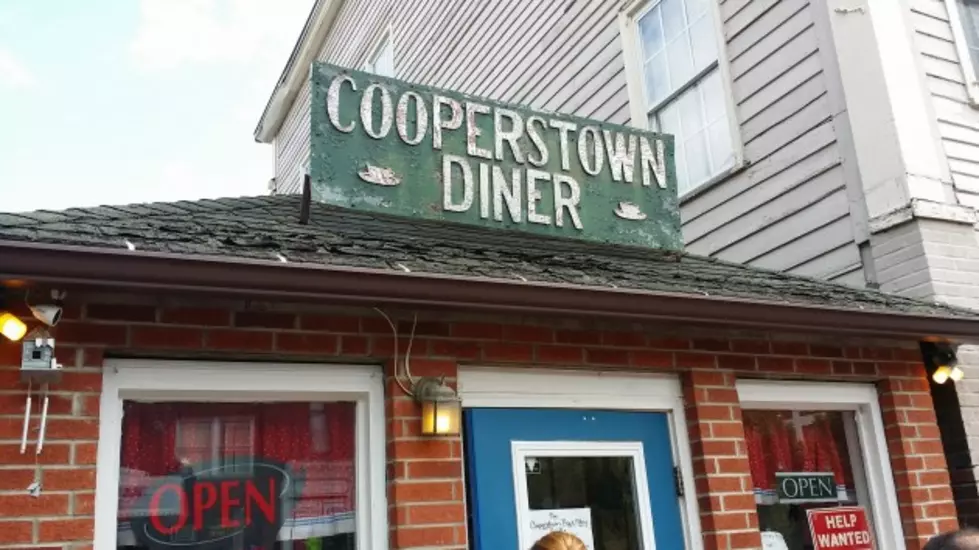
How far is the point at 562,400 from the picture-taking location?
3904 mm

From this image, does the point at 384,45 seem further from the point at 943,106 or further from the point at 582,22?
the point at 943,106

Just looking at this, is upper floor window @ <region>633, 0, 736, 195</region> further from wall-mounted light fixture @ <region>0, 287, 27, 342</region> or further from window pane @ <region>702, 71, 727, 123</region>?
wall-mounted light fixture @ <region>0, 287, 27, 342</region>

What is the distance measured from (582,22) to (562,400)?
556 centimetres

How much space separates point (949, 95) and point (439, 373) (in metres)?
4.22

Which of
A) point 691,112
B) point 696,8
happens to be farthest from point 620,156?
point 696,8

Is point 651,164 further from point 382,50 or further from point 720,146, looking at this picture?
point 382,50

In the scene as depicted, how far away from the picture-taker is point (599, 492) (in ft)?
13.0

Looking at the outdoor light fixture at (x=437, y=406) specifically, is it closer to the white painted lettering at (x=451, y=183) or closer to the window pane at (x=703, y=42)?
the white painted lettering at (x=451, y=183)

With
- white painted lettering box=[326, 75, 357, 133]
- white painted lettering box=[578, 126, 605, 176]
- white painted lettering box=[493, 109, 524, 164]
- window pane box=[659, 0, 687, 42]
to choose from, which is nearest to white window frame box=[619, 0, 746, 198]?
window pane box=[659, 0, 687, 42]

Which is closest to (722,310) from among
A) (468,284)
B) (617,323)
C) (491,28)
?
(617,323)

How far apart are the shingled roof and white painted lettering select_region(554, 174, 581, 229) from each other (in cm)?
13

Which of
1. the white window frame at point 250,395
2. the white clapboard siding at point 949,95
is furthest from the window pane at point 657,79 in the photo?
the white window frame at point 250,395

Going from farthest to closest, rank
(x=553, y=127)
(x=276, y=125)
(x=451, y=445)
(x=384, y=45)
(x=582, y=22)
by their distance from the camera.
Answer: (x=276, y=125) → (x=384, y=45) → (x=582, y=22) → (x=553, y=127) → (x=451, y=445)

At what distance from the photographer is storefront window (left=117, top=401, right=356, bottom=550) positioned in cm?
315
